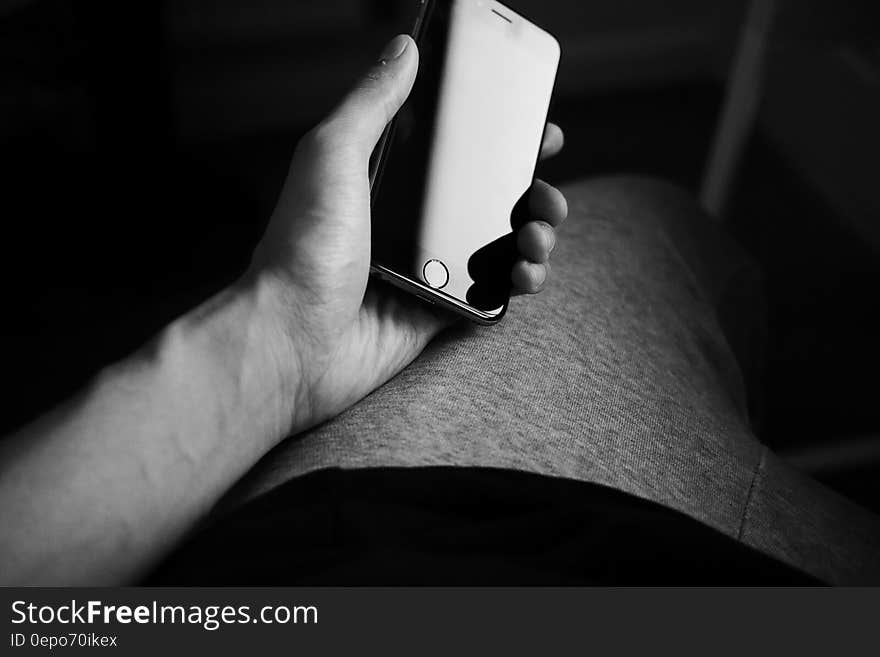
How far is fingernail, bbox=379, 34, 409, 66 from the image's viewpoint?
0.64 metres

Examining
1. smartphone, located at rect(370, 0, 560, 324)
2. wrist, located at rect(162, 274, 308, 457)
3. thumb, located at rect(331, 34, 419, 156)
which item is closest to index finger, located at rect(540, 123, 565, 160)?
smartphone, located at rect(370, 0, 560, 324)

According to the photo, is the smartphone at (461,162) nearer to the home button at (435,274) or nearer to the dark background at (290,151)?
the home button at (435,274)

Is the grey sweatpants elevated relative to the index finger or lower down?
lower down

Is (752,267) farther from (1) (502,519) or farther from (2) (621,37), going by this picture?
(2) (621,37)

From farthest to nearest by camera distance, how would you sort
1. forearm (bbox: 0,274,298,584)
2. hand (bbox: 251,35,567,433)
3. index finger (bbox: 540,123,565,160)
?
index finger (bbox: 540,123,565,160)
hand (bbox: 251,35,567,433)
forearm (bbox: 0,274,298,584)

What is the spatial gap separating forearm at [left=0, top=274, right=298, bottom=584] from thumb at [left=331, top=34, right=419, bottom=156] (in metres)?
0.14

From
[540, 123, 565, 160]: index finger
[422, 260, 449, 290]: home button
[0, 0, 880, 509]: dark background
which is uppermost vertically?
[540, 123, 565, 160]: index finger

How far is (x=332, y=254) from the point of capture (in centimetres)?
59

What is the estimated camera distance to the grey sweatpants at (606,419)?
0.54 m

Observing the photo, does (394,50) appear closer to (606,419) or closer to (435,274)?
(435,274)

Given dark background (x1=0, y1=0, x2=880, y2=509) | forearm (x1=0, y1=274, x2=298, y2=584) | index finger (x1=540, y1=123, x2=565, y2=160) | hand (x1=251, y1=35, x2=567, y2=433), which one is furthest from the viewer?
dark background (x1=0, y1=0, x2=880, y2=509)

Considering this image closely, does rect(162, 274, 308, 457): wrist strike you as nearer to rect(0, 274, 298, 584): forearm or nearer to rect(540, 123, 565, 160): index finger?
rect(0, 274, 298, 584): forearm

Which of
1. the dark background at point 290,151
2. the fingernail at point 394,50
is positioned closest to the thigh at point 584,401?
the fingernail at point 394,50

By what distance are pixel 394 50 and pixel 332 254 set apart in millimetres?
192
